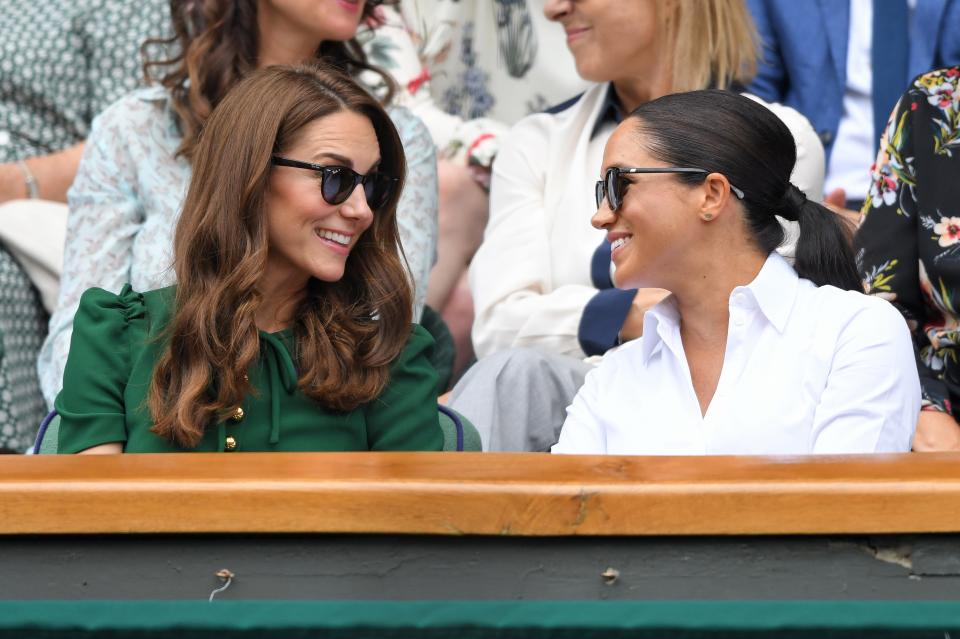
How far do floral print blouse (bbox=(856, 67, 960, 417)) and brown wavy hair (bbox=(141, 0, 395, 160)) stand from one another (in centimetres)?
110

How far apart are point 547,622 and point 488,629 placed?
0.06 meters

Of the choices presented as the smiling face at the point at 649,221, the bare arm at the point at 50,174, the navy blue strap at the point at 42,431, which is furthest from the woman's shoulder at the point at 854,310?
the bare arm at the point at 50,174

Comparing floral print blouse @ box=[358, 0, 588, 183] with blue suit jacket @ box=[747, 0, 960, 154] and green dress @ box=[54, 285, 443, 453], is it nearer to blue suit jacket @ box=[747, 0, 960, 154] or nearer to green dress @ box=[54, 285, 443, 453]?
blue suit jacket @ box=[747, 0, 960, 154]

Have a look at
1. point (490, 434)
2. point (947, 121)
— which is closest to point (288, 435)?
point (490, 434)

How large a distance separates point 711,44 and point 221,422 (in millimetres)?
1610

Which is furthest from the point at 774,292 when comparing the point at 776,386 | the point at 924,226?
the point at 924,226

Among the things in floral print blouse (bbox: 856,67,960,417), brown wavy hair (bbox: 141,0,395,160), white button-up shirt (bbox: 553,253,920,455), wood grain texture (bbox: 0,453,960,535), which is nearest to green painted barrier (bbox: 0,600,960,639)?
wood grain texture (bbox: 0,453,960,535)

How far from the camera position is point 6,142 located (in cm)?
352

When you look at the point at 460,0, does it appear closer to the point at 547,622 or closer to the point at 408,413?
the point at 408,413

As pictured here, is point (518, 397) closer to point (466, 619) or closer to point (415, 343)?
point (415, 343)

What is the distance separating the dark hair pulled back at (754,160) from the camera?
217 cm

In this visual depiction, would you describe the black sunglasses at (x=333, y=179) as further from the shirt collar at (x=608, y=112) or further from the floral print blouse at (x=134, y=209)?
the shirt collar at (x=608, y=112)

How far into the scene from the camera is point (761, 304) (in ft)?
6.89

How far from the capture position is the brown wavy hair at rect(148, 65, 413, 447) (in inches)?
83.4
